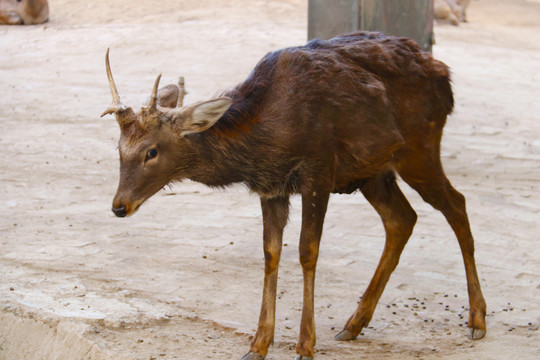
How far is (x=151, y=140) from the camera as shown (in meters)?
4.48

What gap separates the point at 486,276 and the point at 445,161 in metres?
4.04

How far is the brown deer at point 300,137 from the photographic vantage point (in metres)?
4.51

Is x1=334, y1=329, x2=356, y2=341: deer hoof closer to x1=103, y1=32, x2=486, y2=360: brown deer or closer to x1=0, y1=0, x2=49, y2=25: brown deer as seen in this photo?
x1=103, y1=32, x2=486, y2=360: brown deer

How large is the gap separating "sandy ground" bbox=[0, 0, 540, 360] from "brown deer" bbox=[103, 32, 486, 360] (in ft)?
1.33

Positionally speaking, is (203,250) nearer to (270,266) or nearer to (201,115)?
(270,266)

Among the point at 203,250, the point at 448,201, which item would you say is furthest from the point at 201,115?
the point at 203,250

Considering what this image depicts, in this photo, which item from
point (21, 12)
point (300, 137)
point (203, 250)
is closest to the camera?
point (300, 137)

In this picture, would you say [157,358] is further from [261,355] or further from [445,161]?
[445,161]

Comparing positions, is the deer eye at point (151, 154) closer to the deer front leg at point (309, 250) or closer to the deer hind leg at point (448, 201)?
the deer front leg at point (309, 250)

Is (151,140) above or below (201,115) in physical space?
below

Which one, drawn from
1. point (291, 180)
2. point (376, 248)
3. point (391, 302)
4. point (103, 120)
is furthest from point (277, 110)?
point (103, 120)

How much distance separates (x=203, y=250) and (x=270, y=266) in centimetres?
195

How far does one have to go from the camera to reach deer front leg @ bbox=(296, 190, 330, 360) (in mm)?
4680

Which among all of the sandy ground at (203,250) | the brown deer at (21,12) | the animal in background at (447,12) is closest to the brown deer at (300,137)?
the sandy ground at (203,250)
